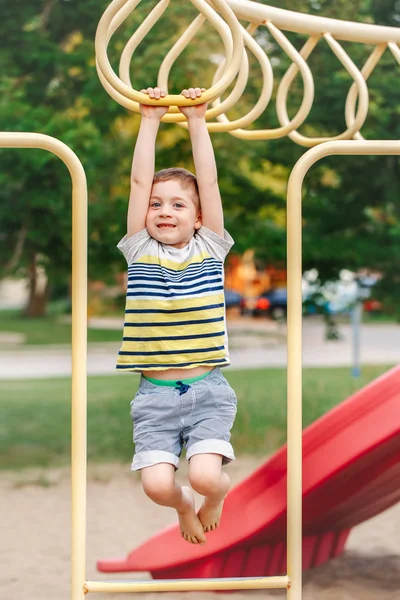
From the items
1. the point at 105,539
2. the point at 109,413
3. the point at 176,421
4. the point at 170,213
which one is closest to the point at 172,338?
the point at 176,421

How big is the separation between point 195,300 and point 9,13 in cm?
476

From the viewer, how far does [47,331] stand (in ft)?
61.2

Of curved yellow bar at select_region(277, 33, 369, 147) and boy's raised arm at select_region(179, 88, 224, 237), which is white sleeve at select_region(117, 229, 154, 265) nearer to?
boy's raised arm at select_region(179, 88, 224, 237)

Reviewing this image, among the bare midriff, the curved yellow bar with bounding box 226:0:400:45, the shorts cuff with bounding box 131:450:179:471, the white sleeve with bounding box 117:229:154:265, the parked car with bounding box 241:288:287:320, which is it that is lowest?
the shorts cuff with bounding box 131:450:179:471

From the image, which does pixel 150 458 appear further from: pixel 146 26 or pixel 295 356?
pixel 146 26

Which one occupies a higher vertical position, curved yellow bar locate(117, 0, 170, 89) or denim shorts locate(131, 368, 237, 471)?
curved yellow bar locate(117, 0, 170, 89)

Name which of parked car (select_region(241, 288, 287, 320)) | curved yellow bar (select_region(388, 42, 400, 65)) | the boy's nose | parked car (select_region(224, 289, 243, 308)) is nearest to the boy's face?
→ the boy's nose

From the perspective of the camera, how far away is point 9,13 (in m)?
6.57

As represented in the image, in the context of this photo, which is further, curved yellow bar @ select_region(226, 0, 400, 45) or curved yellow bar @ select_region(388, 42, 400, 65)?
curved yellow bar @ select_region(226, 0, 400, 45)

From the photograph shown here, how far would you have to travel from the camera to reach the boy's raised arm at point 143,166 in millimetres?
2455

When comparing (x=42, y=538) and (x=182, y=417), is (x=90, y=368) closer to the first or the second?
(x=42, y=538)

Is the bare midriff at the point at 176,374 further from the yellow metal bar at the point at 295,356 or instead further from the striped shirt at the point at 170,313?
the yellow metal bar at the point at 295,356

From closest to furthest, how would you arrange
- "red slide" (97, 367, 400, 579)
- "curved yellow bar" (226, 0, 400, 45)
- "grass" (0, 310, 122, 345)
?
"red slide" (97, 367, 400, 579) < "curved yellow bar" (226, 0, 400, 45) < "grass" (0, 310, 122, 345)

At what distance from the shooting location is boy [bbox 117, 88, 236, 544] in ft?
8.01
